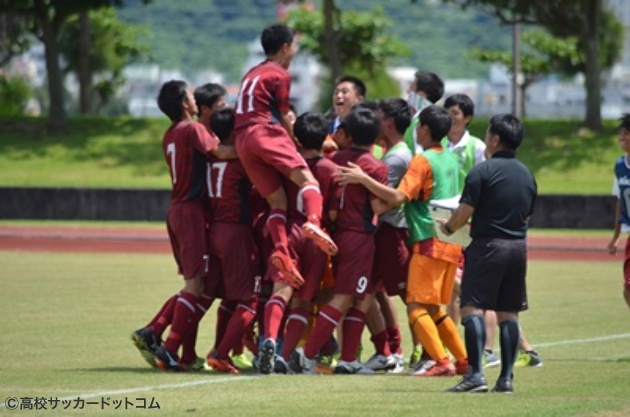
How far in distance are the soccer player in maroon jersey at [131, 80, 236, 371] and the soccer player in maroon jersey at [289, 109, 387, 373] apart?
37.2 inches

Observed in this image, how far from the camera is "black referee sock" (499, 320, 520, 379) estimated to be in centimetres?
1088

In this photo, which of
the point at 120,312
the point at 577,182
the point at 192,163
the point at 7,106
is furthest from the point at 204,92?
the point at 7,106

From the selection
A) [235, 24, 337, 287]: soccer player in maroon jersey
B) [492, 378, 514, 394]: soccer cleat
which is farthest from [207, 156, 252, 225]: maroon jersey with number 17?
[492, 378, 514, 394]: soccer cleat

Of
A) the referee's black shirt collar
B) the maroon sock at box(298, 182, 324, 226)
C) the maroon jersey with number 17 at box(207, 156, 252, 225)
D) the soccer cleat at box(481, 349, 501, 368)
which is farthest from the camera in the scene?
the soccer cleat at box(481, 349, 501, 368)

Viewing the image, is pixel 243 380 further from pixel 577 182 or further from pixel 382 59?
pixel 382 59

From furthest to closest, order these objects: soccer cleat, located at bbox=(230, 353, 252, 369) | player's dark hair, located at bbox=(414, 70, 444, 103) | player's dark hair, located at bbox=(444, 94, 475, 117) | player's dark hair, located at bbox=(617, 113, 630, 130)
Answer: player's dark hair, located at bbox=(617, 113, 630, 130) < player's dark hair, located at bbox=(414, 70, 444, 103) < player's dark hair, located at bbox=(444, 94, 475, 117) < soccer cleat, located at bbox=(230, 353, 252, 369)

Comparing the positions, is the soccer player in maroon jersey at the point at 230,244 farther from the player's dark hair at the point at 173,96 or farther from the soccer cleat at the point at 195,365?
the player's dark hair at the point at 173,96

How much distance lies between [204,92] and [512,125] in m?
2.92

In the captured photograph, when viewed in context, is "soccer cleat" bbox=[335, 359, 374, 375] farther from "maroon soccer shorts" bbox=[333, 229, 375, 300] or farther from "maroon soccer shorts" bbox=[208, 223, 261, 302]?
"maroon soccer shorts" bbox=[208, 223, 261, 302]

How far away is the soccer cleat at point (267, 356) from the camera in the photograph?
11.7 meters

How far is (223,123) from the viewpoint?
12.5 m

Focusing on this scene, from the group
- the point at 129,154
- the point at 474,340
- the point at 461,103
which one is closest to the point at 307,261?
the point at 474,340

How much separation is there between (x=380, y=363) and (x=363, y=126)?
196 cm

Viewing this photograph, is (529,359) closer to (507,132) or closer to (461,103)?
(461,103)
